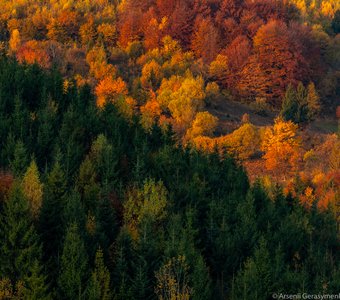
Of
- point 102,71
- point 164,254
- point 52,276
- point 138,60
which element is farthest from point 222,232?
point 138,60

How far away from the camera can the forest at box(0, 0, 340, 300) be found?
3741 cm

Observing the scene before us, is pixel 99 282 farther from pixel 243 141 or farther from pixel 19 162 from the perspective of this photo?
pixel 243 141

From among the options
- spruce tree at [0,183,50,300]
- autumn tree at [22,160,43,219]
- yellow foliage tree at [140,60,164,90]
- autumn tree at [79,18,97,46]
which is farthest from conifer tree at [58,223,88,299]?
autumn tree at [79,18,97,46]

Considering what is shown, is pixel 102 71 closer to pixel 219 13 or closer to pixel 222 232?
pixel 219 13

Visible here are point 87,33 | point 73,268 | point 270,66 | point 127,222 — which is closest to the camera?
point 73,268

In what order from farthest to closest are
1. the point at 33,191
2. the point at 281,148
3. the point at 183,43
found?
1. the point at 183,43
2. the point at 281,148
3. the point at 33,191

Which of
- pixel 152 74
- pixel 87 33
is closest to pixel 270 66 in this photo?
pixel 152 74

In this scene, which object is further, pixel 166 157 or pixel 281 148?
pixel 281 148

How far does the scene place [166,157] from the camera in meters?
58.1

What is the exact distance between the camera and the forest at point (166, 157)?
123 ft

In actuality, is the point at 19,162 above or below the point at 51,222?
above

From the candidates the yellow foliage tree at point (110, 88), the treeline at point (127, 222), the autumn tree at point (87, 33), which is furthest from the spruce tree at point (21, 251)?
the autumn tree at point (87, 33)

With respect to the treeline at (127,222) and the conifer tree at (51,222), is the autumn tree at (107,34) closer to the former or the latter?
the treeline at (127,222)

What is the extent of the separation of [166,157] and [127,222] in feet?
49.5
